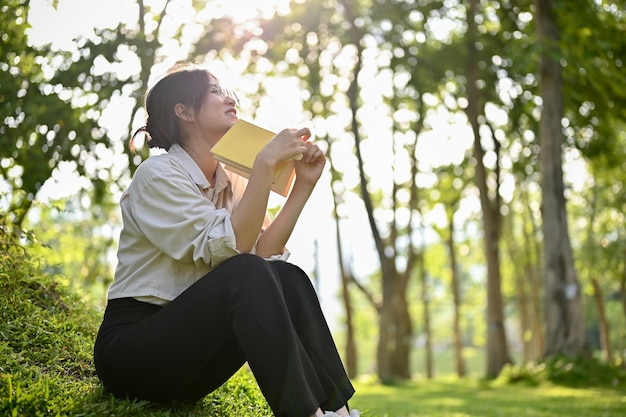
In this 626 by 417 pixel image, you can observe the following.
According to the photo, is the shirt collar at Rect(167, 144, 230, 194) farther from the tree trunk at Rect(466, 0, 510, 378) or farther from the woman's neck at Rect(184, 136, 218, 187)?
the tree trunk at Rect(466, 0, 510, 378)

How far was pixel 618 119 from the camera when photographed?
519 inches

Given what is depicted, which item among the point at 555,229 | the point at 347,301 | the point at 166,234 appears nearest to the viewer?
the point at 166,234

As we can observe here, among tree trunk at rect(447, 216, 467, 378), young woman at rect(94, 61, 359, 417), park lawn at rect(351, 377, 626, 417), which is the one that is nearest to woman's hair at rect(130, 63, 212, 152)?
young woman at rect(94, 61, 359, 417)

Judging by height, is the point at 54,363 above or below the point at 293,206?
below

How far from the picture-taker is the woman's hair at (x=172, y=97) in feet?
11.0

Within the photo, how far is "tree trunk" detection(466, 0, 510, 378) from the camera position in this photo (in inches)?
637

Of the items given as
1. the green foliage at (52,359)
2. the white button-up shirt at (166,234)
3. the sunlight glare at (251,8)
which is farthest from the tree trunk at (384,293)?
the white button-up shirt at (166,234)

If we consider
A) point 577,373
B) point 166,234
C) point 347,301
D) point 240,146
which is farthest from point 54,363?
point 347,301

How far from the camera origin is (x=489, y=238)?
1636 centimetres

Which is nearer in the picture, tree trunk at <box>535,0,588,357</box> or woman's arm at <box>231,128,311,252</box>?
woman's arm at <box>231,128,311,252</box>

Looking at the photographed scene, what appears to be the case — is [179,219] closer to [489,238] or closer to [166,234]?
[166,234]

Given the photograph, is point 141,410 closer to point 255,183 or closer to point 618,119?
point 255,183

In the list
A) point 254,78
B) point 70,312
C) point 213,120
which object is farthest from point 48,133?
point 254,78

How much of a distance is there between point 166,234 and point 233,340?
47 cm
